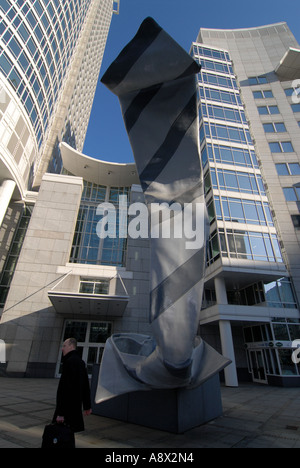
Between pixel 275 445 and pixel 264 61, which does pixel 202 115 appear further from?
Result: pixel 275 445

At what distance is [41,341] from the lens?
61.5 ft

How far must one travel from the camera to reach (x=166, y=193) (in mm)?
3959

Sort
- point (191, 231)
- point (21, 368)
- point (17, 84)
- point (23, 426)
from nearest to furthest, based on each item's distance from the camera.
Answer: point (191, 231) < point (23, 426) < point (21, 368) < point (17, 84)

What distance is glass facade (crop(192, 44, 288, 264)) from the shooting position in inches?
791

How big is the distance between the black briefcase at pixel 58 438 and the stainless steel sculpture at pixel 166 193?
0.78 m

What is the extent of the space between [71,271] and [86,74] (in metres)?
50.6

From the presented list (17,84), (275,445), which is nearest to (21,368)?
(275,445)

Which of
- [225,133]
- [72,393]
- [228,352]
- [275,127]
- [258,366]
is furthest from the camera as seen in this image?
[275,127]

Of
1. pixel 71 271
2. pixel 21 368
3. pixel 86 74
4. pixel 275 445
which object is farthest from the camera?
pixel 86 74

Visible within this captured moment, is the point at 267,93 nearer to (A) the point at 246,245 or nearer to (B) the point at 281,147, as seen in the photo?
(B) the point at 281,147

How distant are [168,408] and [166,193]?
15.6 ft
